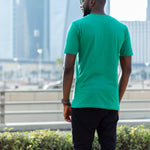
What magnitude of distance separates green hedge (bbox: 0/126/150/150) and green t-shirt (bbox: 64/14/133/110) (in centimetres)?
182

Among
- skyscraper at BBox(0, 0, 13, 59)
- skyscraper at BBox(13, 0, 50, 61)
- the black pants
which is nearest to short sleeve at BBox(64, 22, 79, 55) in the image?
the black pants

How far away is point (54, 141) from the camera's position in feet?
12.2

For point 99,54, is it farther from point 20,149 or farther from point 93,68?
point 20,149

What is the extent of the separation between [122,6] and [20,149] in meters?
2.37

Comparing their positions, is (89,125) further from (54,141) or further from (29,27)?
(29,27)

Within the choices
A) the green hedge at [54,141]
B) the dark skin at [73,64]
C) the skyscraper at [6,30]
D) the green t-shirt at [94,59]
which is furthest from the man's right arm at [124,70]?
the skyscraper at [6,30]

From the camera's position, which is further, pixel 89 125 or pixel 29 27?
pixel 29 27

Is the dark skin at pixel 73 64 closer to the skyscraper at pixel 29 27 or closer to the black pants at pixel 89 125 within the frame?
the black pants at pixel 89 125

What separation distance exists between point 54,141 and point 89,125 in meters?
1.88

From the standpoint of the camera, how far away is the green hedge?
3.63 m

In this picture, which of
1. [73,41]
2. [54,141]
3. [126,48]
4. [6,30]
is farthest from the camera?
[6,30]

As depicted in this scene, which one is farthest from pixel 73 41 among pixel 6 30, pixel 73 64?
pixel 6 30

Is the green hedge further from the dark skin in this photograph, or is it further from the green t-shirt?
the green t-shirt

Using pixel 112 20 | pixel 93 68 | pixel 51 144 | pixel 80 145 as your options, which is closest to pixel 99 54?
pixel 93 68
